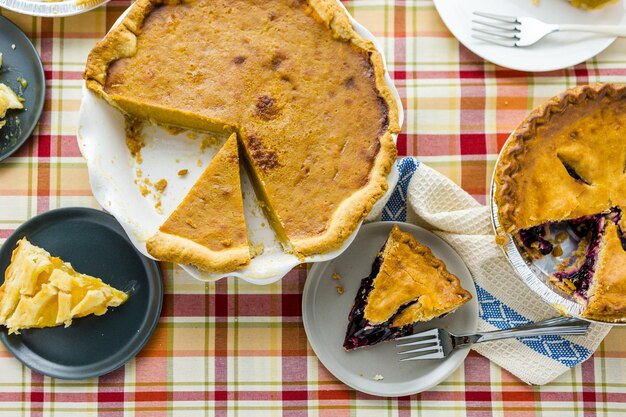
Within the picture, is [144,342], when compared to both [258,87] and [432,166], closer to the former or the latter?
[258,87]

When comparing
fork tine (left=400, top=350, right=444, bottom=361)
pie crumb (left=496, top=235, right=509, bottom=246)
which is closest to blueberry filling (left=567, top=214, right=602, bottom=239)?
pie crumb (left=496, top=235, right=509, bottom=246)

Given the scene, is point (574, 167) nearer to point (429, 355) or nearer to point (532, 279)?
point (532, 279)

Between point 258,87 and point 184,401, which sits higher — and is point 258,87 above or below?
above

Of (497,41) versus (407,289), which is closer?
(407,289)

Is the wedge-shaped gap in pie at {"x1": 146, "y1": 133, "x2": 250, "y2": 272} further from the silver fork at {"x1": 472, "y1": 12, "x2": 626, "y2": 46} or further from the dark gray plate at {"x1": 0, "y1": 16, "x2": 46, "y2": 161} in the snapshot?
the silver fork at {"x1": 472, "y1": 12, "x2": 626, "y2": 46}

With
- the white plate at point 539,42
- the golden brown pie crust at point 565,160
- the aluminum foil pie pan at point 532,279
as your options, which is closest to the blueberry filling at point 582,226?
the golden brown pie crust at point 565,160

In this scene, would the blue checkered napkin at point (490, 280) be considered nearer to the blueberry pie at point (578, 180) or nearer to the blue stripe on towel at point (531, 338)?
the blue stripe on towel at point (531, 338)

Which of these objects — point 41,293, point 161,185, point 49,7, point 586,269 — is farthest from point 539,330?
point 49,7

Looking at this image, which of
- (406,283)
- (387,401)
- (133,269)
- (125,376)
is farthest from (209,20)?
(387,401)
